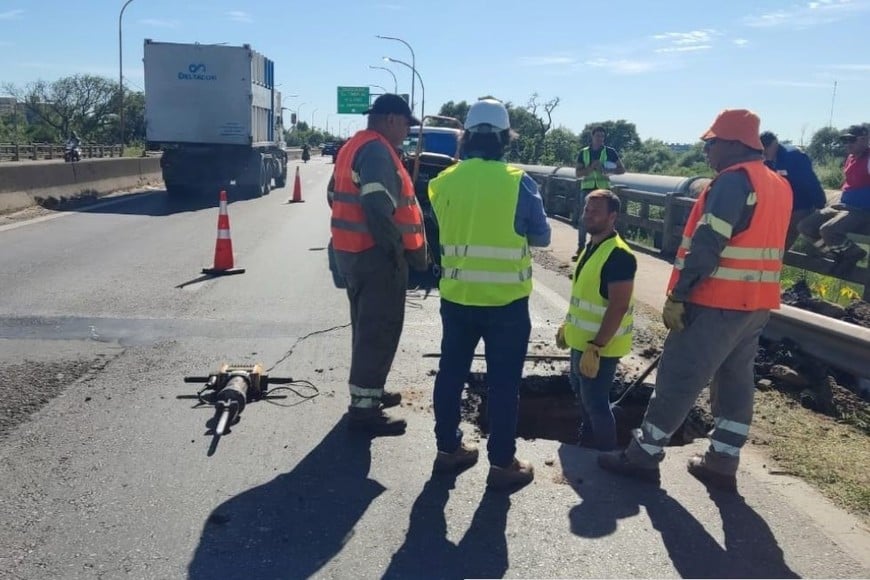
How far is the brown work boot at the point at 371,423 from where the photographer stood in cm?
516

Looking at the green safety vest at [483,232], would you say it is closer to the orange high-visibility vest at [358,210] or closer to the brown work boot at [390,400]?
the orange high-visibility vest at [358,210]

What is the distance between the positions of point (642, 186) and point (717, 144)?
648 inches

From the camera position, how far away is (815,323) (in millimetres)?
6188

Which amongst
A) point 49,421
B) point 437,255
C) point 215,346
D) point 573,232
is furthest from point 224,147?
point 49,421

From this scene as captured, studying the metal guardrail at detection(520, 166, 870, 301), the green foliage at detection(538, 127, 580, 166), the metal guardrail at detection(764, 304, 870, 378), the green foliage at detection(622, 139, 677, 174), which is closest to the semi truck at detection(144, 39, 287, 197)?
the metal guardrail at detection(520, 166, 870, 301)

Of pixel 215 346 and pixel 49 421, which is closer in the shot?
pixel 49 421

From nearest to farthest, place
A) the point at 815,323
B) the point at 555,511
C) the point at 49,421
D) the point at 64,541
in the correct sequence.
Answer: the point at 64,541 → the point at 555,511 → the point at 49,421 → the point at 815,323

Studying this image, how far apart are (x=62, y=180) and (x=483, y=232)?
60.5 ft

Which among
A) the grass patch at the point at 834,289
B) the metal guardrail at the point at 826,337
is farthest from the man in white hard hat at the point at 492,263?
the grass patch at the point at 834,289

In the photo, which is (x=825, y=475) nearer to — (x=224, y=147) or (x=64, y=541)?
(x=64, y=541)

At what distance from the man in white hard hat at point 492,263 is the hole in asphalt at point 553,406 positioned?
60.6 inches

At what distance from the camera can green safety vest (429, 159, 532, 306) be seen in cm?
426

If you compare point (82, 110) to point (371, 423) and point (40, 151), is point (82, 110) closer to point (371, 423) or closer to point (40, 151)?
point (40, 151)

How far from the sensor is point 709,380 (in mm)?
4488
